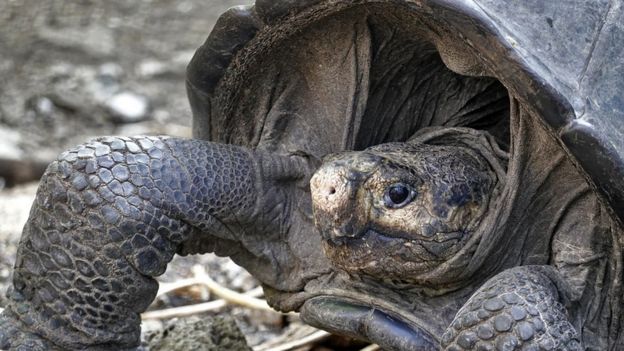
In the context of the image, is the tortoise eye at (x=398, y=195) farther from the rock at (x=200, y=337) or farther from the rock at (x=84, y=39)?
→ the rock at (x=84, y=39)

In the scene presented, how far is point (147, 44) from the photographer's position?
7.22m

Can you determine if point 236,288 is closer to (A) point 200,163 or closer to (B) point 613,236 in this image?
(A) point 200,163

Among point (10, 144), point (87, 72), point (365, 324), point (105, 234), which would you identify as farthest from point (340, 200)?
point (87, 72)

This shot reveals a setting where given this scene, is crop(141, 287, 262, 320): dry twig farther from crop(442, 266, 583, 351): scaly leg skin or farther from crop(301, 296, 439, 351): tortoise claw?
crop(442, 266, 583, 351): scaly leg skin

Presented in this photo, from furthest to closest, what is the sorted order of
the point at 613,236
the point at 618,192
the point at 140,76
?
the point at 140,76 → the point at 613,236 → the point at 618,192

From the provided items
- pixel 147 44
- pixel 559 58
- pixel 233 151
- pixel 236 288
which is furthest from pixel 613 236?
pixel 147 44

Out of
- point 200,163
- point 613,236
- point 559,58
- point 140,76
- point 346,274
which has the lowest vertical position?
point 140,76

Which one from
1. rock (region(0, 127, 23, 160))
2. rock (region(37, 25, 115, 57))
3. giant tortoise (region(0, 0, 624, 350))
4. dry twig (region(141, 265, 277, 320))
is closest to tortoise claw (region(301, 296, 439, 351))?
giant tortoise (region(0, 0, 624, 350))

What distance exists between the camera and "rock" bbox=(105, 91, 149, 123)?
6.18 m

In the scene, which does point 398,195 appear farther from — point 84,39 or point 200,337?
point 84,39

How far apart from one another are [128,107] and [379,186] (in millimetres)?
3728

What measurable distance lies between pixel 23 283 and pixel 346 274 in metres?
0.85

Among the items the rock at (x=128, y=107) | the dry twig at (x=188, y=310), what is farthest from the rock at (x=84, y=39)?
the dry twig at (x=188, y=310)

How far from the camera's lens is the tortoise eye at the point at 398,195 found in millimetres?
2754
